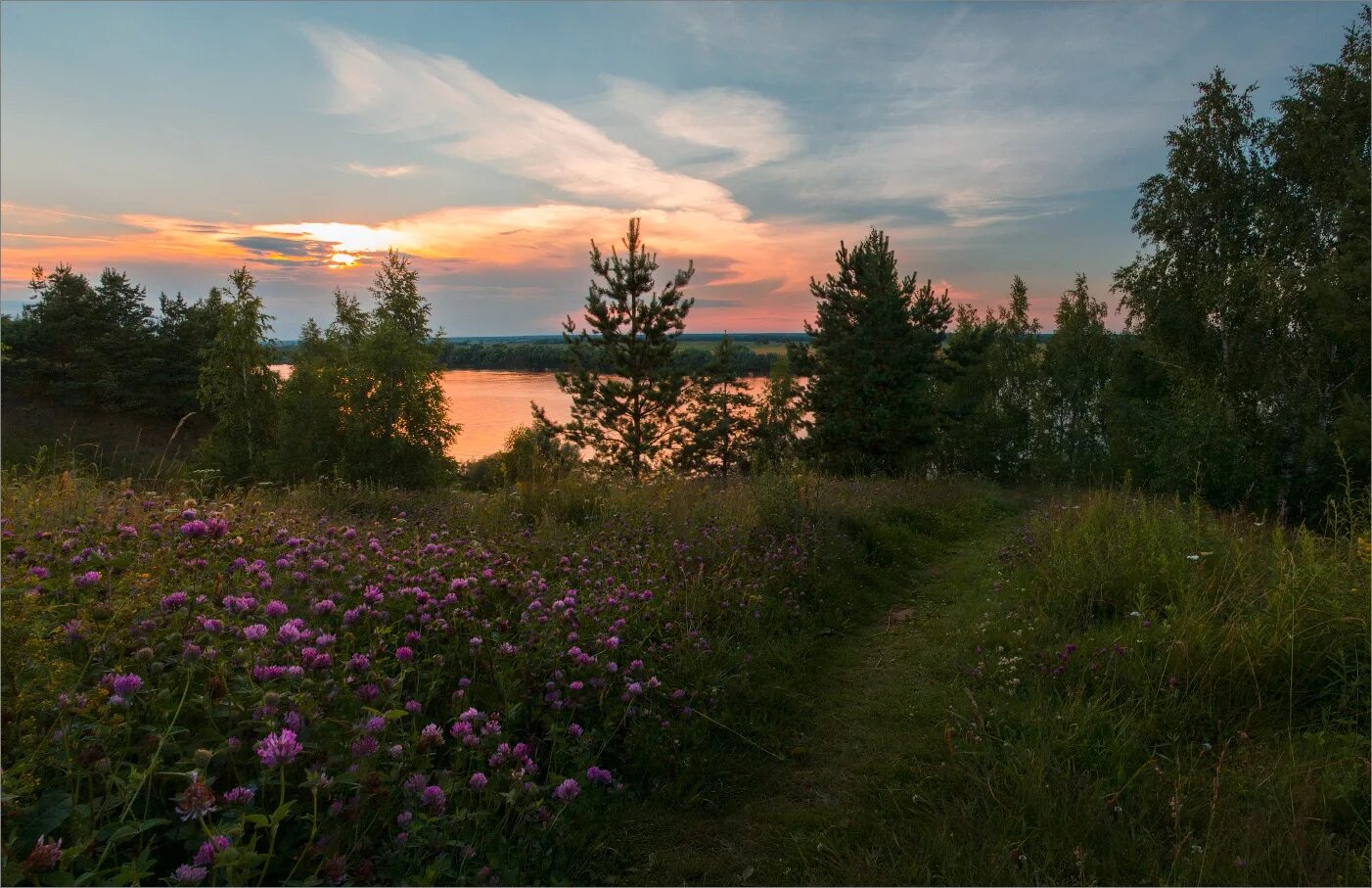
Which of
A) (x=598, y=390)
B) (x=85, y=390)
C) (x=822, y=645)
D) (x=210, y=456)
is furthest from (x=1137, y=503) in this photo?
(x=85, y=390)

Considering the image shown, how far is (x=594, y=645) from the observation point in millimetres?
3436

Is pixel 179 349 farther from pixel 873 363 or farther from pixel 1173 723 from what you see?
pixel 1173 723

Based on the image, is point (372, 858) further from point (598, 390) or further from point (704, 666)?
point (598, 390)

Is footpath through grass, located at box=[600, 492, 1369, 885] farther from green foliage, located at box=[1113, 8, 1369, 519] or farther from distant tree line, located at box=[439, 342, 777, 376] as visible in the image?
distant tree line, located at box=[439, 342, 777, 376]

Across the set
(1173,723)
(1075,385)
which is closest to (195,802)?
(1173,723)

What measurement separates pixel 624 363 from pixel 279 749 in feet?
78.5

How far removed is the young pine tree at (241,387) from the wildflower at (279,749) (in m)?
31.8

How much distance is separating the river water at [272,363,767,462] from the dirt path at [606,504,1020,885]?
22.3m

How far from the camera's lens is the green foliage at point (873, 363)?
22.5 metres

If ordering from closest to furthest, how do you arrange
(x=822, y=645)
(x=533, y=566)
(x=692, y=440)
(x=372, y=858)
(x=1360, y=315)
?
1. (x=372, y=858)
2. (x=533, y=566)
3. (x=822, y=645)
4. (x=1360, y=315)
5. (x=692, y=440)

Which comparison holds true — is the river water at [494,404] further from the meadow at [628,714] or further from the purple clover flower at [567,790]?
the purple clover flower at [567,790]

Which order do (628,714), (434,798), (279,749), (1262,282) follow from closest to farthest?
(279,749)
(434,798)
(628,714)
(1262,282)

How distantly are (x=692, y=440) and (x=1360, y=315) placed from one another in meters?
19.8

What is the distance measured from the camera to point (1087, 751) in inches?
115
